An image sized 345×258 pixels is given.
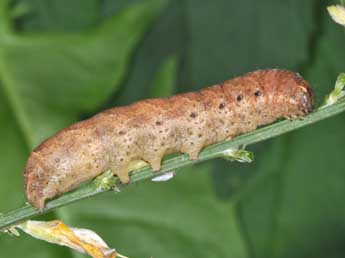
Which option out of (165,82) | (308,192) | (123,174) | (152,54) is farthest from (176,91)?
(123,174)

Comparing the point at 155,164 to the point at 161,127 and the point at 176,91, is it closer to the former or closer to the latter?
the point at 161,127

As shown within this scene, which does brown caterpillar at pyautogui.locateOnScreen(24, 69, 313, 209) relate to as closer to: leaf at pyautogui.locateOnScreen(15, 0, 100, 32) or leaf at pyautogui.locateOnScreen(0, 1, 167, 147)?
leaf at pyautogui.locateOnScreen(0, 1, 167, 147)

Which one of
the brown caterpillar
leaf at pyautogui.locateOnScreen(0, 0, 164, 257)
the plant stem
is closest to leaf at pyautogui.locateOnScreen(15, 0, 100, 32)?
leaf at pyautogui.locateOnScreen(0, 0, 164, 257)

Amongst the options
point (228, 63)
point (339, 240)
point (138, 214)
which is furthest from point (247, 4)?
point (339, 240)

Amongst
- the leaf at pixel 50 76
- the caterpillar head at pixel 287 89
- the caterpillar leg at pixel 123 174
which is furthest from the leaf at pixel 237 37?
the caterpillar leg at pixel 123 174

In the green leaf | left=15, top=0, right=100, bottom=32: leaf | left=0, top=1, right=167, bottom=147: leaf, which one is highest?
left=15, top=0, right=100, bottom=32: leaf

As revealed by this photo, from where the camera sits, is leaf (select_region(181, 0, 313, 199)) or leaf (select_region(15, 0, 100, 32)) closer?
leaf (select_region(15, 0, 100, 32))

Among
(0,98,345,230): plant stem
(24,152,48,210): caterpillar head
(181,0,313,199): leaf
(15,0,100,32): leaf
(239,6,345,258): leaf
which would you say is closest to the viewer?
(0,98,345,230): plant stem

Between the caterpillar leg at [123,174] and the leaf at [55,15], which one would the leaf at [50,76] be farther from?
the caterpillar leg at [123,174]
